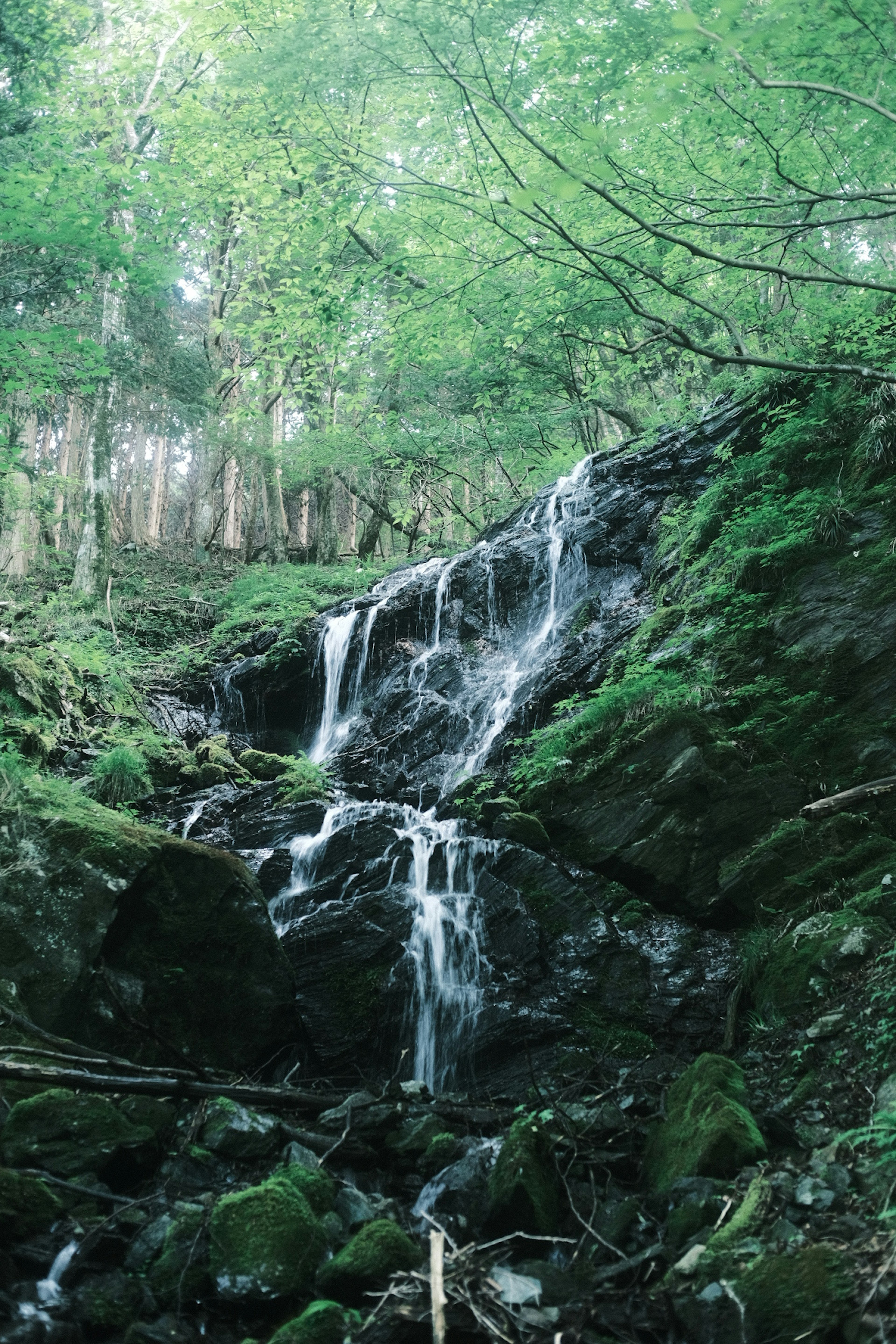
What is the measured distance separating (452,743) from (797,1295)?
8.40 metres

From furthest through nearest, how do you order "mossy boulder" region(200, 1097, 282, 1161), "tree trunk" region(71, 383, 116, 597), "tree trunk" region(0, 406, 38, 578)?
1. "tree trunk" region(71, 383, 116, 597)
2. "tree trunk" region(0, 406, 38, 578)
3. "mossy boulder" region(200, 1097, 282, 1161)

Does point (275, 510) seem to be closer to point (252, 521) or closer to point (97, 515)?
point (252, 521)

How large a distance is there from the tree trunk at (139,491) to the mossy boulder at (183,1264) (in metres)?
20.8

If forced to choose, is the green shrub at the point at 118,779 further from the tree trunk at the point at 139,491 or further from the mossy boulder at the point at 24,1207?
the tree trunk at the point at 139,491

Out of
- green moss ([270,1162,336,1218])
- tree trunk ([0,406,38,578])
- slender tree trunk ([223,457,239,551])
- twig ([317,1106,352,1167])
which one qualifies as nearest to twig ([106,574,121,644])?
tree trunk ([0,406,38,578])

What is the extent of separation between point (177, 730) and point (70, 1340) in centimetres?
1029

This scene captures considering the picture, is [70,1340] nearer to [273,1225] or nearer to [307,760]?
[273,1225]

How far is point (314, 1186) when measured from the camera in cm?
323

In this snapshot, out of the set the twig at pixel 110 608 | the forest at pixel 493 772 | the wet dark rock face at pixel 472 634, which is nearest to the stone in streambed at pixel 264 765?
the forest at pixel 493 772

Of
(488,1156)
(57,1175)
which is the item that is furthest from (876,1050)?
(57,1175)

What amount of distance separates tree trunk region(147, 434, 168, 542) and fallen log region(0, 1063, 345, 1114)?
2488 centimetres

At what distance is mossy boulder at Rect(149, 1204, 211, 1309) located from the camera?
2.72 meters

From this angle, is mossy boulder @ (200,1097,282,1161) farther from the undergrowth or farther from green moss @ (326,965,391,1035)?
the undergrowth

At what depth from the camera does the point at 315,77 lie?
22.1 ft
